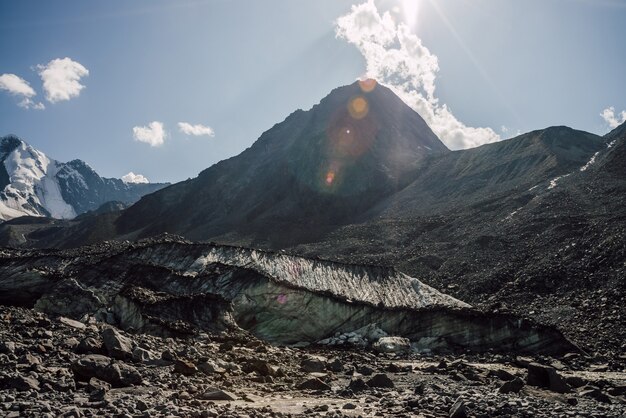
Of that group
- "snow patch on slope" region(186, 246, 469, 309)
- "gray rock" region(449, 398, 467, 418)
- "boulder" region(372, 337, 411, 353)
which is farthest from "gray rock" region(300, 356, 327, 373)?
"snow patch on slope" region(186, 246, 469, 309)

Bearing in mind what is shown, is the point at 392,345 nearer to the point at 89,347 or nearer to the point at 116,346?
the point at 116,346

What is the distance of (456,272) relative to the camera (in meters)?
53.9

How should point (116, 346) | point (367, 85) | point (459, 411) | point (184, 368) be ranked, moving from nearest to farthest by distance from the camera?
point (459, 411)
point (184, 368)
point (116, 346)
point (367, 85)

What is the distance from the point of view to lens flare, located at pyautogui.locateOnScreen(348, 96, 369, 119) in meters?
162

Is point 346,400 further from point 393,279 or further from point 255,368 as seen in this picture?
point 393,279

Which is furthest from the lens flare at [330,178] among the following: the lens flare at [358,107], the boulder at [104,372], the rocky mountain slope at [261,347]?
the boulder at [104,372]

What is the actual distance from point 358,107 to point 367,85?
17.9m

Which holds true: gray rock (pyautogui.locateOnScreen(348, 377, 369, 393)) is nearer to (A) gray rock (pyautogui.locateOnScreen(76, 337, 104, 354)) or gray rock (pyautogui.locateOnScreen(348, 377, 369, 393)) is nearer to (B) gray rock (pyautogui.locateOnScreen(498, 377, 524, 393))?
(B) gray rock (pyautogui.locateOnScreen(498, 377, 524, 393))

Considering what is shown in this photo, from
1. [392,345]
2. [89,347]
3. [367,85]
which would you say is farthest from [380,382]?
[367,85]

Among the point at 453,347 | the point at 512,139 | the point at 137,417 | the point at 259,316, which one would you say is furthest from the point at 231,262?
the point at 512,139

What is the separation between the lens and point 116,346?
13.9 metres

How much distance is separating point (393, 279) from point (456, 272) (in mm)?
21472

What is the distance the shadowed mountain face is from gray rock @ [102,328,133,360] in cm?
8086

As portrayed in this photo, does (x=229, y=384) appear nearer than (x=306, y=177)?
Yes
